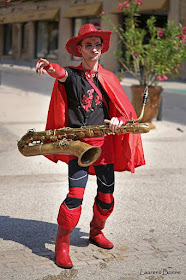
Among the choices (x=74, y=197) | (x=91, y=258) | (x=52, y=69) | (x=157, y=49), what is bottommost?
(x=91, y=258)

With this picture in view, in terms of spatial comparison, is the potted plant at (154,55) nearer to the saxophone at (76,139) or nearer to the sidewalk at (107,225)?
the sidewalk at (107,225)

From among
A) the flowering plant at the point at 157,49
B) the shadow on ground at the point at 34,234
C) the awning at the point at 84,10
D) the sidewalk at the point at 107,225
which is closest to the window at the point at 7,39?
the awning at the point at 84,10

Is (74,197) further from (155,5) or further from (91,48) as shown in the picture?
(155,5)

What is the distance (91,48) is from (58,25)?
36.2 meters

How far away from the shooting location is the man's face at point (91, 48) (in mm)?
4476

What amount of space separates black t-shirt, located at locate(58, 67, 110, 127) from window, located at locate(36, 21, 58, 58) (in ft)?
117

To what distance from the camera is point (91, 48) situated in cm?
450

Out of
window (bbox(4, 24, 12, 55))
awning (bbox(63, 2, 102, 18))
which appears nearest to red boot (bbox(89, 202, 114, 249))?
awning (bbox(63, 2, 102, 18))

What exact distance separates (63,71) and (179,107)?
12.3 m

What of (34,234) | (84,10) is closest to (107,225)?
(34,234)

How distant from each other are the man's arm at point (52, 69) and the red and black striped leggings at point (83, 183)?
27.9 inches

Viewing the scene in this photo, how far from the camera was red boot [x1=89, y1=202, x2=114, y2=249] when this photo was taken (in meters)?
4.87

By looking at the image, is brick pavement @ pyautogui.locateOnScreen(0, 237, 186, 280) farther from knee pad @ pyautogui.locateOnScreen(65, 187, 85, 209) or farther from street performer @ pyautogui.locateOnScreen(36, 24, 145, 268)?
knee pad @ pyautogui.locateOnScreen(65, 187, 85, 209)

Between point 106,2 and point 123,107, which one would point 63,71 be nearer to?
point 123,107
